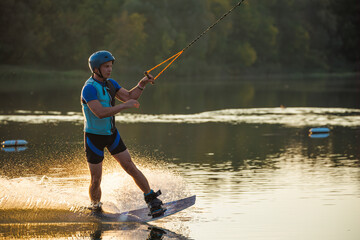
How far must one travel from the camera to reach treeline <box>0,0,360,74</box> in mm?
74688

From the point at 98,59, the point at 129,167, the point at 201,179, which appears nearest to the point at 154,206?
the point at 129,167

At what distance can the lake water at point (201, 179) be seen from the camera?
25.2ft

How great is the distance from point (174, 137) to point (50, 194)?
8.88 metres

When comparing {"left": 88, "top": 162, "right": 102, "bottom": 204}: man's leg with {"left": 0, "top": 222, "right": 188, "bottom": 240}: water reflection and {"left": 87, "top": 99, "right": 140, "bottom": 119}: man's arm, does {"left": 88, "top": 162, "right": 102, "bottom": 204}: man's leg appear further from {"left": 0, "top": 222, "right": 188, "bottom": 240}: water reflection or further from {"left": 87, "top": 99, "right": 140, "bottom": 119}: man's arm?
{"left": 87, "top": 99, "right": 140, "bottom": 119}: man's arm

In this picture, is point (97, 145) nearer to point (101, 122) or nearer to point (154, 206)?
point (101, 122)

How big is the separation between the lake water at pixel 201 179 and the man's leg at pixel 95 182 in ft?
0.83

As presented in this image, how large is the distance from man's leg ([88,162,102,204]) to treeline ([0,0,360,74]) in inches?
2540

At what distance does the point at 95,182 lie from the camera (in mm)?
7891

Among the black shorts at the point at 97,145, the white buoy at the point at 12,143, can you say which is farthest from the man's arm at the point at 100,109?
the white buoy at the point at 12,143

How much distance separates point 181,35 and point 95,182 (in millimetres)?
69494

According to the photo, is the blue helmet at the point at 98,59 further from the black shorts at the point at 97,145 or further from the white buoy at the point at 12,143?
the white buoy at the point at 12,143

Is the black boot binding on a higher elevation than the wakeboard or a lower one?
higher

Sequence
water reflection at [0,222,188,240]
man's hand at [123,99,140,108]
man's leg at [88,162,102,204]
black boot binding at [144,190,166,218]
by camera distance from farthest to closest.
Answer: black boot binding at [144,190,166,218]
man's leg at [88,162,102,204]
man's hand at [123,99,140,108]
water reflection at [0,222,188,240]

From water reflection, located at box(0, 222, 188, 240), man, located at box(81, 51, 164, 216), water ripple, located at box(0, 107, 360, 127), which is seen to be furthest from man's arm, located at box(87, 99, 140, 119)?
water ripple, located at box(0, 107, 360, 127)
